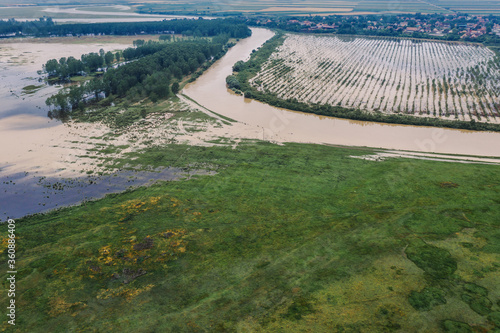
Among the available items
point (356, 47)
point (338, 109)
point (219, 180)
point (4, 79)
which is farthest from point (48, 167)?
point (356, 47)

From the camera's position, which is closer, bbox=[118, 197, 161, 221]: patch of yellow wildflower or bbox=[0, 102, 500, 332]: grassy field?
bbox=[0, 102, 500, 332]: grassy field

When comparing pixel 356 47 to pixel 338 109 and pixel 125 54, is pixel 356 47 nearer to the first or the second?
pixel 338 109

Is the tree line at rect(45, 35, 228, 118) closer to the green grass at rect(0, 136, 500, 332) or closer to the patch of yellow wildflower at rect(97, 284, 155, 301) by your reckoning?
the green grass at rect(0, 136, 500, 332)

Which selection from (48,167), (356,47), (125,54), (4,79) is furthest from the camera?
(356,47)

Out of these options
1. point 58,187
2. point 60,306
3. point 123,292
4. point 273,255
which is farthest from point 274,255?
point 58,187

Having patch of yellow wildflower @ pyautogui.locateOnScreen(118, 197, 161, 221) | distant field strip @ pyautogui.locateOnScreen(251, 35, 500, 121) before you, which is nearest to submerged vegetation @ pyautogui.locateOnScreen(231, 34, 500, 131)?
distant field strip @ pyautogui.locateOnScreen(251, 35, 500, 121)

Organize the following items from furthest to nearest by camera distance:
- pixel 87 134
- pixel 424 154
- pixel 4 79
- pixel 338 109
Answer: pixel 4 79
pixel 338 109
pixel 87 134
pixel 424 154
